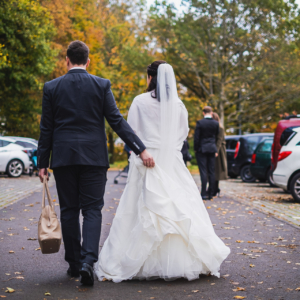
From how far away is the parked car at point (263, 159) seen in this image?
58.0ft

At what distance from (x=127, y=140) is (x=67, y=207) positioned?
2.69ft

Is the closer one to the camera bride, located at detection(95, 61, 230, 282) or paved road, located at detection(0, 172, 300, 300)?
paved road, located at detection(0, 172, 300, 300)

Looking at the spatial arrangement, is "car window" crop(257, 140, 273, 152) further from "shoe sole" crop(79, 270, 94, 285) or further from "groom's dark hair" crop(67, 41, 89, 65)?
"shoe sole" crop(79, 270, 94, 285)

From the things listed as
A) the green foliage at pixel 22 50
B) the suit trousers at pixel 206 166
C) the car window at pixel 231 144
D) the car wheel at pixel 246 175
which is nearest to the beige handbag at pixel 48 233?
the suit trousers at pixel 206 166

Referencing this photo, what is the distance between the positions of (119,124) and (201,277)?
165 cm

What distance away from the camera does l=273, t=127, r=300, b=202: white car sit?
11.8 meters

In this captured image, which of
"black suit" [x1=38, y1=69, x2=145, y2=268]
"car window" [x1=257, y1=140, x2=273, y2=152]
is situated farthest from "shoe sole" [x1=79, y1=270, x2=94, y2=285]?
"car window" [x1=257, y1=140, x2=273, y2=152]

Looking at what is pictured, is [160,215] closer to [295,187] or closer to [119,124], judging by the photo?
[119,124]

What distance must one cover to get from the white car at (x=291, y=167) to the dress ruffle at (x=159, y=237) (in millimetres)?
7384

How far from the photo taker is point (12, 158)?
20.2m

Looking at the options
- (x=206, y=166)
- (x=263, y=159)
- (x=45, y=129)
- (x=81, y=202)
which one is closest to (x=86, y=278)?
(x=81, y=202)

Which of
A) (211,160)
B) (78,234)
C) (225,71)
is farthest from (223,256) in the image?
(225,71)

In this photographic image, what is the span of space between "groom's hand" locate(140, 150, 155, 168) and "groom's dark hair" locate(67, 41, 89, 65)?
1.00 m

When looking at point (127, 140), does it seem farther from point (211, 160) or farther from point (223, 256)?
point (211, 160)
